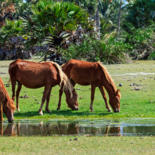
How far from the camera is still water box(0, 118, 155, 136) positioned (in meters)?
11.0

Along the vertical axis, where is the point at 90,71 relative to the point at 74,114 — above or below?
above

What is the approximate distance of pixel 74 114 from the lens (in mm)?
14812

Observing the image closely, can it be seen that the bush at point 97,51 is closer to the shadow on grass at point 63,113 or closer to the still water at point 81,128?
the shadow on grass at point 63,113

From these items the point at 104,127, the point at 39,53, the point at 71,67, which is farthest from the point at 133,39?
the point at 104,127

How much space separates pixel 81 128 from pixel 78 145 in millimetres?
2759

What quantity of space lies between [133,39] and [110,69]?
42.1 ft

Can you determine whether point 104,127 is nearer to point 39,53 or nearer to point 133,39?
point 39,53

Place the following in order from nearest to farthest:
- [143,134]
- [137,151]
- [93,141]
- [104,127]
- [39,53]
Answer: [137,151] < [93,141] < [143,134] < [104,127] < [39,53]

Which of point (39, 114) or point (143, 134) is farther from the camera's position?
point (39, 114)

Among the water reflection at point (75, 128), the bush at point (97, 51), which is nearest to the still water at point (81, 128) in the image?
the water reflection at point (75, 128)

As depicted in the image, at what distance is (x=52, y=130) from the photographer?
37.7ft

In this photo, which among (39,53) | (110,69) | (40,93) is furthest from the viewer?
(39,53)

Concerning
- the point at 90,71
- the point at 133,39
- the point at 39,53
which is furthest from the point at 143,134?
the point at 133,39

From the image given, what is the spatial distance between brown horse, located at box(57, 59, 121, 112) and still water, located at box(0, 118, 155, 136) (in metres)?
1.86
